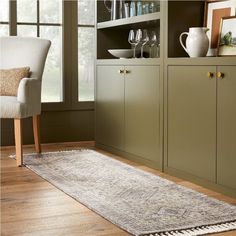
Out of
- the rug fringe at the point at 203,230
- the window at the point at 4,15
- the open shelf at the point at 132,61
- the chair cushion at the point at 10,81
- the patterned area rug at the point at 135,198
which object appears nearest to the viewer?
the rug fringe at the point at 203,230

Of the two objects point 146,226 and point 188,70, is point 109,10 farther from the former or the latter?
point 146,226

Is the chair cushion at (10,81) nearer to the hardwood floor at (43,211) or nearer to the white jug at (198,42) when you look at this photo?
A: the hardwood floor at (43,211)

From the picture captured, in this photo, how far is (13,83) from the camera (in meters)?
4.24

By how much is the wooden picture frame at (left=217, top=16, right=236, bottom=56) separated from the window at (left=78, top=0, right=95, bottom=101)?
1819 mm

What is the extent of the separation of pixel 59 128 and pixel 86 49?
76 centimetres

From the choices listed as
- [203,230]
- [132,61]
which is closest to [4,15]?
[132,61]

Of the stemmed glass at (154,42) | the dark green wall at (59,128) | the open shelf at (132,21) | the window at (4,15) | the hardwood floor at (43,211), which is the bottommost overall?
the hardwood floor at (43,211)

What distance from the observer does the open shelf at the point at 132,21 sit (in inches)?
153

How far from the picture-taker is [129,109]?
4.24 m

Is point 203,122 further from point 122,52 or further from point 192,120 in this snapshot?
point 122,52

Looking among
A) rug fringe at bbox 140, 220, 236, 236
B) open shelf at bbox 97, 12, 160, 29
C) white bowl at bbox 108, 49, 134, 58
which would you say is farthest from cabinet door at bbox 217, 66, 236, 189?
white bowl at bbox 108, 49, 134, 58

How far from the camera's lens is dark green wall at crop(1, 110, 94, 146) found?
4871mm

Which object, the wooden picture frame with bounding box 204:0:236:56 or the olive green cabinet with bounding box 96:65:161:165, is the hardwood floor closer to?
the olive green cabinet with bounding box 96:65:161:165

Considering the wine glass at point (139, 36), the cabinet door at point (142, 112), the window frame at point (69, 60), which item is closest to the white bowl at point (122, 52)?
the wine glass at point (139, 36)
